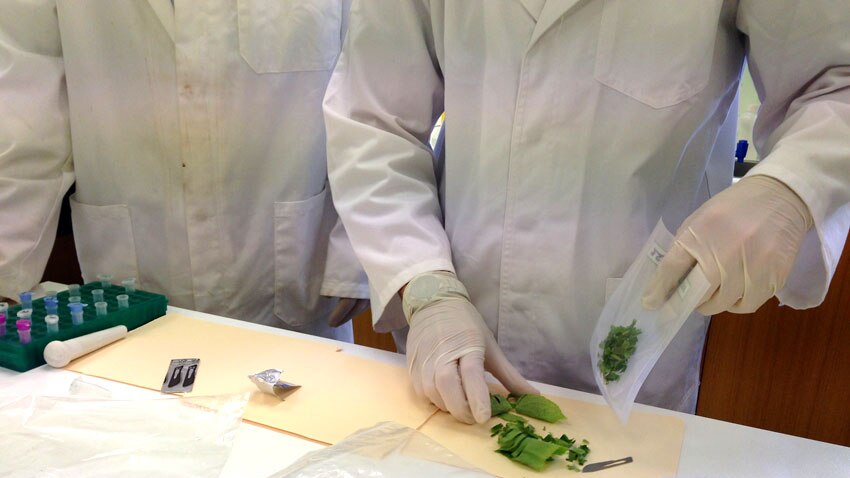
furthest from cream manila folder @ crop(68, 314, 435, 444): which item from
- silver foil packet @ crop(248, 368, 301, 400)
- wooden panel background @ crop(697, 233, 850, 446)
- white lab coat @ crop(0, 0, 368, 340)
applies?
wooden panel background @ crop(697, 233, 850, 446)

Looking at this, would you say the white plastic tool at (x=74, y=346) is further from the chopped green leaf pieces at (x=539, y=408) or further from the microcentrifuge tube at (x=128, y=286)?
the chopped green leaf pieces at (x=539, y=408)

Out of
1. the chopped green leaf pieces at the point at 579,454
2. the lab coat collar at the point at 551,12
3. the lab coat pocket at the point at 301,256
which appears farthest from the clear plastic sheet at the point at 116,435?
the lab coat collar at the point at 551,12

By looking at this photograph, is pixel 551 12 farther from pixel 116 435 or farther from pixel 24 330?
pixel 24 330

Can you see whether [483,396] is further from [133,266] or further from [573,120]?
[133,266]

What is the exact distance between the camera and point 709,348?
190 centimetres

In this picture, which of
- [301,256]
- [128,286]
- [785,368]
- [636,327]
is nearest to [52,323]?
[128,286]

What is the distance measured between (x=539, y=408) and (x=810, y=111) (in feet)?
1.62

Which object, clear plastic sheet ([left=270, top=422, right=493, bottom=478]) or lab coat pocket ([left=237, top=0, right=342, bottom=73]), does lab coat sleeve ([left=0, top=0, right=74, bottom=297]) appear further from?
clear plastic sheet ([left=270, top=422, right=493, bottom=478])

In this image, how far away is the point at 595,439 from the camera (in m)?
0.76

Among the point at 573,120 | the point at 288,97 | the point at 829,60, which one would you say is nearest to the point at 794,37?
the point at 829,60

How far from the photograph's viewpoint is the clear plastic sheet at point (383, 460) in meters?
0.64

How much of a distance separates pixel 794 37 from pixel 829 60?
5 centimetres

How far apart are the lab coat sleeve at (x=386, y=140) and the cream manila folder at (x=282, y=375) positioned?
0.13 m

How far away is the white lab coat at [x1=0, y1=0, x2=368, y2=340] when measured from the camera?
45.4 inches
